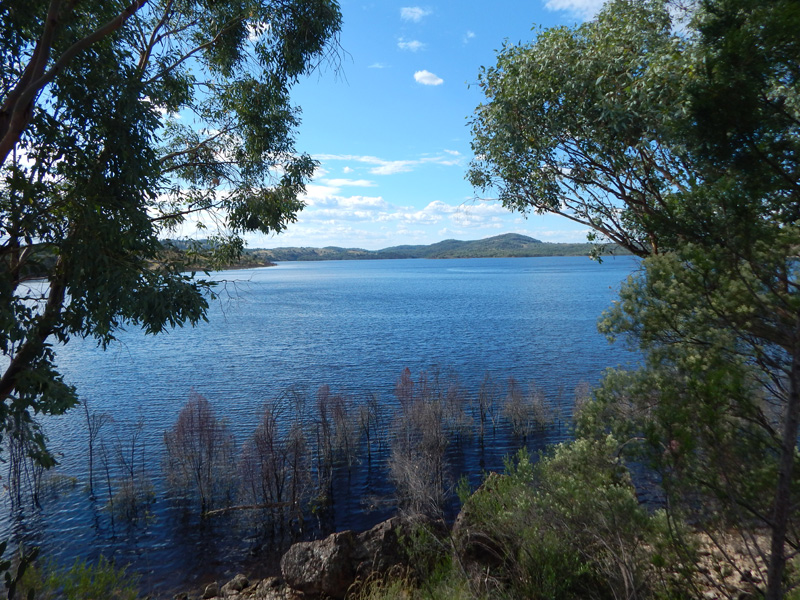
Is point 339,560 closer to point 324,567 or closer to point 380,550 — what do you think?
point 324,567

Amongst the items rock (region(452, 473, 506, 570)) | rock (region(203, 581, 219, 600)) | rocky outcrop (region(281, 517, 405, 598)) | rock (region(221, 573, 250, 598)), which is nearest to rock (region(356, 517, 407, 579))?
rocky outcrop (region(281, 517, 405, 598))

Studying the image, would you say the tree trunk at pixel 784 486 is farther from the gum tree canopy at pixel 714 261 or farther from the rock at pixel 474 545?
the rock at pixel 474 545

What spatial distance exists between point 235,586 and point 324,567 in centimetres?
289

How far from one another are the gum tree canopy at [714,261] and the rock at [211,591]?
11055mm

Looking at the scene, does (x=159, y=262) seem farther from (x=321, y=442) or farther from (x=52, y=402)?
(x=321, y=442)

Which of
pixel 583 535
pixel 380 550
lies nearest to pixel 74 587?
pixel 380 550

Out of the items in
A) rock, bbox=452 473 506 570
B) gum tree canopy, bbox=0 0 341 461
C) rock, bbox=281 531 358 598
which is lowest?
rock, bbox=281 531 358 598

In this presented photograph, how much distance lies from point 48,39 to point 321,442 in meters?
18.4

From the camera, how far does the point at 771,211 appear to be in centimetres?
555

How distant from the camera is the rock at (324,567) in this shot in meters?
12.5

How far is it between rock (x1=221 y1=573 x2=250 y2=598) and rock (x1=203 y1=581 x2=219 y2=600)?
215 mm

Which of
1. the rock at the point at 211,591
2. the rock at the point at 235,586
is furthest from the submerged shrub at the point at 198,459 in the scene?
the rock at the point at 235,586

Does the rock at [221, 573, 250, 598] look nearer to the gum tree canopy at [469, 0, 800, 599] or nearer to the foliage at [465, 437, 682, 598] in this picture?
the foliage at [465, 437, 682, 598]

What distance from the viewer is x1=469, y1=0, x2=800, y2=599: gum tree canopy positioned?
4926 mm
